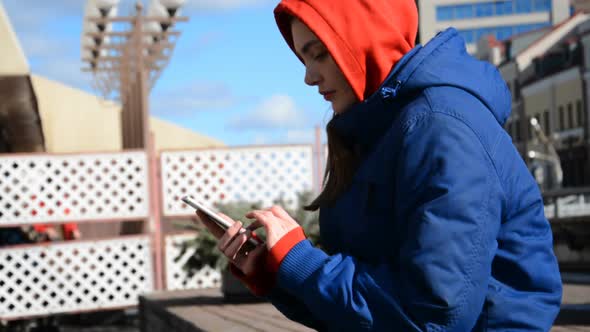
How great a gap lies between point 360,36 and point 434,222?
0.35 meters

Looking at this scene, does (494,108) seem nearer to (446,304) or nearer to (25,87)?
(446,304)

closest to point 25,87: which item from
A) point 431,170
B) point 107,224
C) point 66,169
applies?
point 66,169

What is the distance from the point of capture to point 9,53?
10211 millimetres

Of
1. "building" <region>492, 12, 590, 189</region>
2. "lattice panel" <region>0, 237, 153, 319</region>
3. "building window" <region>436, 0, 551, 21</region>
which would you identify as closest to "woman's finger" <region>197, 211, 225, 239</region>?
"lattice panel" <region>0, 237, 153, 319</region>

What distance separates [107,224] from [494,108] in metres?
18.9

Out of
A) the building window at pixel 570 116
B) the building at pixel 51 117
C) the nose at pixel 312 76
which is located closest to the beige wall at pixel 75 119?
the building at pixel 51 117

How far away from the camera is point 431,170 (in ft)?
4.50

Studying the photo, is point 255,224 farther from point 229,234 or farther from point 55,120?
point 55,120

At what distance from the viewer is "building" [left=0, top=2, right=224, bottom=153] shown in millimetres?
10344

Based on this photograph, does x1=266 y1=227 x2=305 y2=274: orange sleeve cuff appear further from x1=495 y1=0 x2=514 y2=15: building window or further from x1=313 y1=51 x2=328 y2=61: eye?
x1=495 y1=0 x2=514 y2=15: building window

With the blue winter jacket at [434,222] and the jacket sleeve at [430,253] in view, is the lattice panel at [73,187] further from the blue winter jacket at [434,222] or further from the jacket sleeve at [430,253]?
the jacket sleeve at [430,253]

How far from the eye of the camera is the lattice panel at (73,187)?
32.5 ft

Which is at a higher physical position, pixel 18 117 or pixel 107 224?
pixel 18 117

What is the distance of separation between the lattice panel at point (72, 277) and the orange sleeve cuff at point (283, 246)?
8.59 metres
